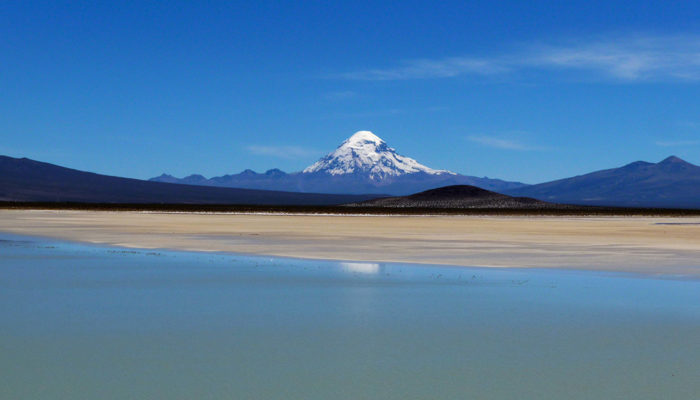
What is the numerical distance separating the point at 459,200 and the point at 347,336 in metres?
156

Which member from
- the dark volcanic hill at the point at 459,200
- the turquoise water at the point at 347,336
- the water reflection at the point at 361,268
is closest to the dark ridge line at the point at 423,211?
the dark volcanic hill at the point at 459,200

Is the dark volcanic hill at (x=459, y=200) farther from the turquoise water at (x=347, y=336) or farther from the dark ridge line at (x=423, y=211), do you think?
the turquoise water at (x=347, y=336)

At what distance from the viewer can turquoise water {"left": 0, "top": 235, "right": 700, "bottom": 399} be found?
904cm

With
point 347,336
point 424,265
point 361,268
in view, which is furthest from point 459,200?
point 347,336

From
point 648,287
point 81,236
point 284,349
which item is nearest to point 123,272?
point 284,349

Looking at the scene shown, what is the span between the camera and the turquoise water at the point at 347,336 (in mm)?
9039

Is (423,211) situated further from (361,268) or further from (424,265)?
(361,268)

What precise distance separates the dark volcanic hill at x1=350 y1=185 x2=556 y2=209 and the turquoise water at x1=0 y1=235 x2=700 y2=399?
138335mm

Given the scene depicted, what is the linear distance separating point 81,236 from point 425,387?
35010 millimetres

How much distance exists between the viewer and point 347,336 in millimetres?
11891

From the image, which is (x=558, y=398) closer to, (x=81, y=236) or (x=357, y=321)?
(x=357, y=321)

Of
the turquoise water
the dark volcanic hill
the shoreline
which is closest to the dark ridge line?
the dark volcanic hill

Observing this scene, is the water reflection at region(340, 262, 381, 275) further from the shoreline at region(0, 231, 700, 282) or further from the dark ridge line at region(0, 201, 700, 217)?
the dark ridge line at region(0, 201, 700, 217)

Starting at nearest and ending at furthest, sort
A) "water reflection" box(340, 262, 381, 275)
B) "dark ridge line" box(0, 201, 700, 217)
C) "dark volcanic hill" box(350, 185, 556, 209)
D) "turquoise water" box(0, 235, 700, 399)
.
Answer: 1. "turquoise water" box(0, 235, 700, 399)
2. "water reflection" box(340, 262, 381, 275)
3. "dark ridge line" box(0, 201, 700, 217)
4. "dark volcanic hill" box(350, 185, 556, 209)
